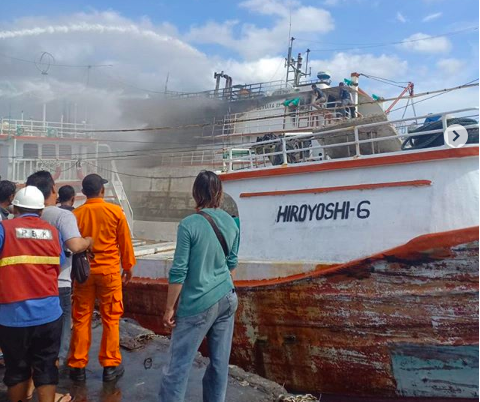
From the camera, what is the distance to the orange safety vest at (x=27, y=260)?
9.04 ft

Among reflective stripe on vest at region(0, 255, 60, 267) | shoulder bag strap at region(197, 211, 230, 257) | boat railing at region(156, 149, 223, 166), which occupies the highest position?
boat railing at region(156, 149, 223, 166)

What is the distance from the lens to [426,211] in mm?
4859

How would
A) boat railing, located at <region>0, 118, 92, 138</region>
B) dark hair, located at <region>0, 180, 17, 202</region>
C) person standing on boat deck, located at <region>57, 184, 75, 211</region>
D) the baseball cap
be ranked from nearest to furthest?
the baseball cap
dark hair, located at <region>0, 180, 17, 202</region>
person standing on boat deck, located at <region>57, 184, 75, 211</region>
boat railing, located at <region>0, 118, 92, 138</region>

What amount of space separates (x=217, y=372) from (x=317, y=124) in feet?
48.1

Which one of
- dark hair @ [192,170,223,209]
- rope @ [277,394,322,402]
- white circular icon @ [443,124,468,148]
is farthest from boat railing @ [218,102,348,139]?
dark hair @ [192,170,223,209]

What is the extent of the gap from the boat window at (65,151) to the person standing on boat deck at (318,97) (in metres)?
9.88

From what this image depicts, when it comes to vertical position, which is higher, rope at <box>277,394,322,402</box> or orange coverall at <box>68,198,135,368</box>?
orange coverall at <box>68,198,135,368</box>

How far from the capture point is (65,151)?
59.1 ft

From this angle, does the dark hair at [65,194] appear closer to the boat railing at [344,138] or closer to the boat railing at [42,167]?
the boat railing at [344,138]

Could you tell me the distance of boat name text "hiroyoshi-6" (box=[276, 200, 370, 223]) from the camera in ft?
17.4

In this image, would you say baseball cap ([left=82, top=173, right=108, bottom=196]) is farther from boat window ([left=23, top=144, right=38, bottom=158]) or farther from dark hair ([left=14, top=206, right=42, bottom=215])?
boat window ([left=23, top=144, right=38, bottom=158])

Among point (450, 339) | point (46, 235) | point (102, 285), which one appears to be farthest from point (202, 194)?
point (450, 339)

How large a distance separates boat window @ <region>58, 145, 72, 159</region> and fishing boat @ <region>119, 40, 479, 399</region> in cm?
1331

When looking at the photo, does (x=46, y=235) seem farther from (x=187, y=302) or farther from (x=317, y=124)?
(x=317, y=124)
